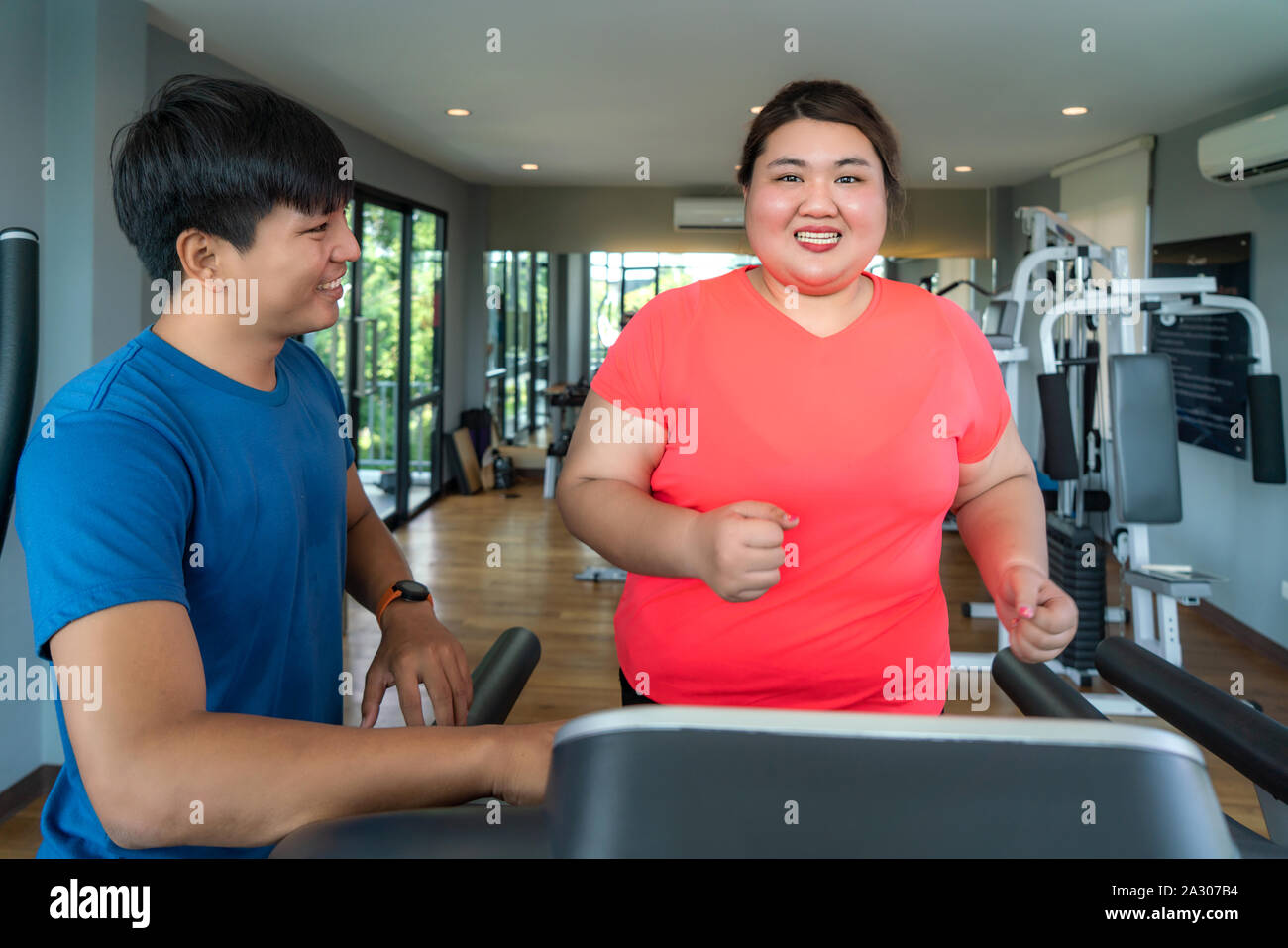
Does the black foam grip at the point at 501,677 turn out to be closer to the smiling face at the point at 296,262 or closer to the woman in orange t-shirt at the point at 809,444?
the woman in orange t-shirt at the point at 809,444

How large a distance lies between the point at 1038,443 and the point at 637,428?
22.3ft

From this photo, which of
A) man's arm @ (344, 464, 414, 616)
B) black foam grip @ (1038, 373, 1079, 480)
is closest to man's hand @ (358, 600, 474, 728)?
man's arm @ (344, 464, 414, 616)

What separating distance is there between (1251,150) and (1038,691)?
4174 millimetres

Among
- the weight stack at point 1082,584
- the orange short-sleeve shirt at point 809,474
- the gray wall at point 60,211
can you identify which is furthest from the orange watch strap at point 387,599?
the weight stack at point 1082,584

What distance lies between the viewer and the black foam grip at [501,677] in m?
0.94

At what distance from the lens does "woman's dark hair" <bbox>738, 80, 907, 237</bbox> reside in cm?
109

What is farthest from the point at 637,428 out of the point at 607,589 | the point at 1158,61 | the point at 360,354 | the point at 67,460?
the point at 360,354

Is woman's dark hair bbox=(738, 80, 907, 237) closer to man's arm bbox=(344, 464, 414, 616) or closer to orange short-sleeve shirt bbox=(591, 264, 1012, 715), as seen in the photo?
orange short-sleeve shirt bbox=(591, 264, 1012, 715)

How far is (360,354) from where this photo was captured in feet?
21.3

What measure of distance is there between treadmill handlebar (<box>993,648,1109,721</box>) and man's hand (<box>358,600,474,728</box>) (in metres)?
0.51

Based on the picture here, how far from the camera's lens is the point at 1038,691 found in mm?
946

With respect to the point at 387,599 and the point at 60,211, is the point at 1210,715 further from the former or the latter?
the point at 60,211

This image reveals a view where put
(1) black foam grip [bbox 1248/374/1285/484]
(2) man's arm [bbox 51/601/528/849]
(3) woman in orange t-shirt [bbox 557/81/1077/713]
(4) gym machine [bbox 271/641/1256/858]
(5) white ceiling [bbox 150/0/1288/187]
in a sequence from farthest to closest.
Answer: (1) black foam grip [bbox 1248/374/1285/484]
(5) white ceiling [bbox 150/0/1288/187]
(3) woman in orange t-shirt [bbox 557/81/1077/713]
(2) man's arm [bbox 51/601/528/849]
(4) gym machine [bbox 271/641/1256/858]
